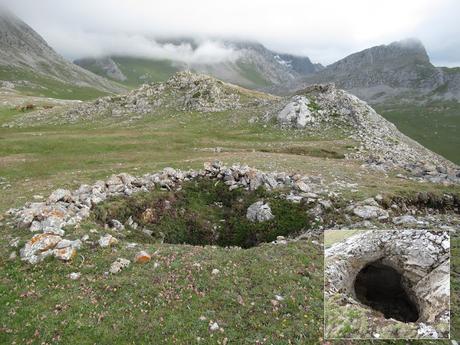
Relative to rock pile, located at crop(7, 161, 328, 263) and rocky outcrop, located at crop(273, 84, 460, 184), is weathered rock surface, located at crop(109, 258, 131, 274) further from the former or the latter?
rocky outcrop, located at crop(273, 84, 460, 184)

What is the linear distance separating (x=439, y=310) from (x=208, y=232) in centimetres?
1856

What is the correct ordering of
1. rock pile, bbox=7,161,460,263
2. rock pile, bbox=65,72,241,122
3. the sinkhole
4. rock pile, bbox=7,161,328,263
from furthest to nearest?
rock pile, bbox=65,72,241,122 < the sinkhole < rock pile, bbox=7,161,460,263 < rock pile, bbox=7,161,328,263

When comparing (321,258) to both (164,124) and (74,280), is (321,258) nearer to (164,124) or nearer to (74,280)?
(74,280)

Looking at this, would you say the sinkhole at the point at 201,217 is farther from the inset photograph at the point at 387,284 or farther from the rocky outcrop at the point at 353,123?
the rocky outcrop at the point at 353,123

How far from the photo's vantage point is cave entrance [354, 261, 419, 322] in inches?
692

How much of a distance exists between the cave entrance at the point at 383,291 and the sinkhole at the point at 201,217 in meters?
9.51

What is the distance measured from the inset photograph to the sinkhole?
10.1 m

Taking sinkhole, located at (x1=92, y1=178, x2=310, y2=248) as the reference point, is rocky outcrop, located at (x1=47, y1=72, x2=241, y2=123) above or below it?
above

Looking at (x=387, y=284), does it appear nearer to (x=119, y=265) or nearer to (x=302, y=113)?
(x=119, y=265)

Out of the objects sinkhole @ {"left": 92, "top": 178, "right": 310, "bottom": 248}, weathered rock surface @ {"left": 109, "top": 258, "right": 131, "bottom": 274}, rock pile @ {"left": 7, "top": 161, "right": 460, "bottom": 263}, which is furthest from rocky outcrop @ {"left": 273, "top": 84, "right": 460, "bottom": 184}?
weathered rock surface @ {"left": 109, "top": 258, "right": 131, "bottom": 274}

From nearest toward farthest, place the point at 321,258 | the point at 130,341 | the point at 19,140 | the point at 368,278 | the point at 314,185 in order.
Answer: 1. the point at 130,341
2. the point at 368,278
3. the point at 321,258
4. the point at 314,185
5. the point at 19,140

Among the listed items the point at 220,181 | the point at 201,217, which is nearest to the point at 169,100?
the point at 220,181

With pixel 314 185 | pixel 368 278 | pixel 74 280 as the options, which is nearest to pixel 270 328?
pixel 368 278

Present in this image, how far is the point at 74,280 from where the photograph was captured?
64.7 ft
